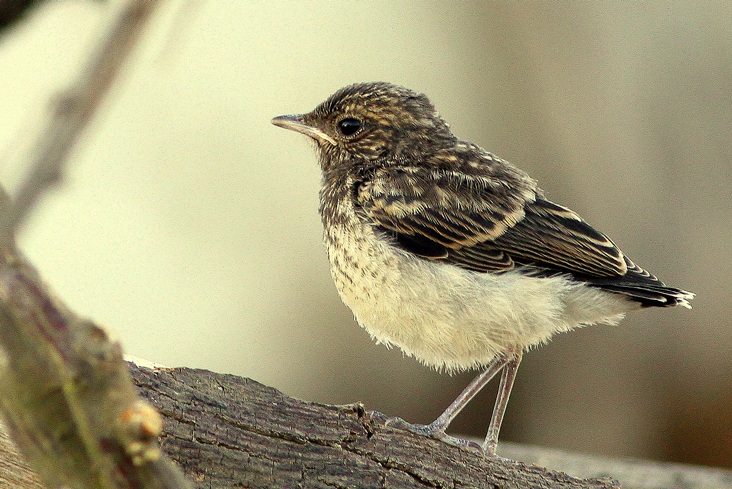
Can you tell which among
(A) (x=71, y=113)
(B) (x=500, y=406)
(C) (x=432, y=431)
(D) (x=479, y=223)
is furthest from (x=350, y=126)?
(A) (x=71, y=113)

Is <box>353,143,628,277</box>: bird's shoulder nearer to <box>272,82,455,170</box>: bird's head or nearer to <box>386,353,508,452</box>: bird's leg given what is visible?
<box>272,82,455,170</box>: bird's head

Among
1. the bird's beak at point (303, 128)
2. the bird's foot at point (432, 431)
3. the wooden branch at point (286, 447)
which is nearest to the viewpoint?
the wooden branch at point (286, 447)

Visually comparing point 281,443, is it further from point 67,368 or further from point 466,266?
point 67,368

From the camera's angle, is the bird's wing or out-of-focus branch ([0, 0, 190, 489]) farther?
the bird's wing

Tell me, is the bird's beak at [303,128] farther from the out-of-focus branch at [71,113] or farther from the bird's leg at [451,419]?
the out-of-focus branch at [71,113]

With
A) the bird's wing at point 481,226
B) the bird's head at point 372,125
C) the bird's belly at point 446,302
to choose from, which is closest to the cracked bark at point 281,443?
the bird's belly at point 446,302

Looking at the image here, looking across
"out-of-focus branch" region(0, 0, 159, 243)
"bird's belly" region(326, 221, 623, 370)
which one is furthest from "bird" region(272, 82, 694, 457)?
"out-of-focus branch" region(0, 0, 159, 243)
